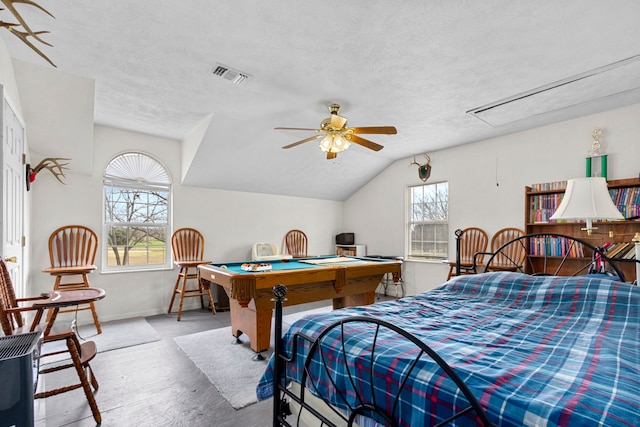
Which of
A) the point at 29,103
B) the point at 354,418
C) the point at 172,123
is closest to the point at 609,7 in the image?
the point at 354,418

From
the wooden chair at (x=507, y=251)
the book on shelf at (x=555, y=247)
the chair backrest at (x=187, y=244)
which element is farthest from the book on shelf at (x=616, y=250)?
the chair backrest at (x=187, y=244)

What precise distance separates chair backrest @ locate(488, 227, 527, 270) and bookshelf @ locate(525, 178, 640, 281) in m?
0.18

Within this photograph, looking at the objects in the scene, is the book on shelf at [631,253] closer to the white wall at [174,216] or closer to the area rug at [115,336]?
the white wall at [174,216]

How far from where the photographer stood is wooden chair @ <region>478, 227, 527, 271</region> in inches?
157

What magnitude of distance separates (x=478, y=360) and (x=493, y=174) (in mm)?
4102

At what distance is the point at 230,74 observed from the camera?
2.73 meters

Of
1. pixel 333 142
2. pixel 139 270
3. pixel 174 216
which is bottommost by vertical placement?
pixel 139 270

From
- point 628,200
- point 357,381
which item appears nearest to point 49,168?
point 357,381

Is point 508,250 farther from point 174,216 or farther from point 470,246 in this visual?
point 174,216

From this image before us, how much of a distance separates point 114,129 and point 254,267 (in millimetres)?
2879

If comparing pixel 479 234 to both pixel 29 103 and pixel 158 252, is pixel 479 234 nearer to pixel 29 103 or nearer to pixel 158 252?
pixel 158 252

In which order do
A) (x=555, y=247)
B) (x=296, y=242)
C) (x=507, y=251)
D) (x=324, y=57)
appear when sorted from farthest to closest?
1. (x=296, y=242)
2. (x=507, y=251)
3. (x=555, y=247)
4. (x=324, y=57)

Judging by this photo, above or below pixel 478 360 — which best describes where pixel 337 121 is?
above

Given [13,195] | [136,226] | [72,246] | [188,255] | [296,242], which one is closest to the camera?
[13,195]
